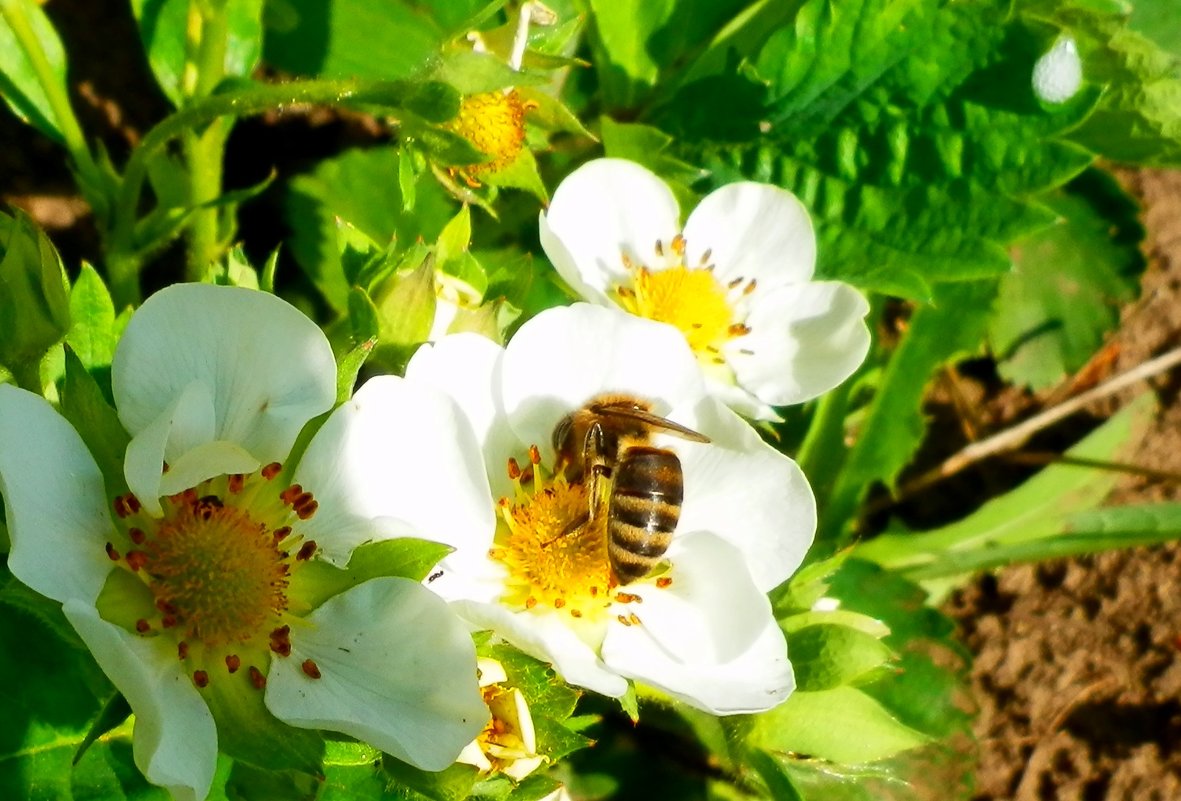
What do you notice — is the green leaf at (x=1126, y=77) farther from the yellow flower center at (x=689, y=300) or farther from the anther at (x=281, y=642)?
the anther at (x=281, y=642)

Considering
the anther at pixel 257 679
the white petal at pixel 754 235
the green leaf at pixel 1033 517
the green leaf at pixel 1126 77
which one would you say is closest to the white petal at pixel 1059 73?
the green leaf at pixel 1126 77

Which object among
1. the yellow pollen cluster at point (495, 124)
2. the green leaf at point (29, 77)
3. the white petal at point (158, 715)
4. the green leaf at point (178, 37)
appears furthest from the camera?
the green leaf at point (178, 37)

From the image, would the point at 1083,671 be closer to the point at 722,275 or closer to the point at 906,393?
the point at 906,393

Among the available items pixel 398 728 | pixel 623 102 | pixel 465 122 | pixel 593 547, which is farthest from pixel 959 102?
pixel 398 728

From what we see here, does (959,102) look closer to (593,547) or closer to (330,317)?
(593,547)

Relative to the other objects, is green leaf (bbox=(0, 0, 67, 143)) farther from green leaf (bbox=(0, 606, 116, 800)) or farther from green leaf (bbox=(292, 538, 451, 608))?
green leaf (bbox=(292, 538, 451, 608))

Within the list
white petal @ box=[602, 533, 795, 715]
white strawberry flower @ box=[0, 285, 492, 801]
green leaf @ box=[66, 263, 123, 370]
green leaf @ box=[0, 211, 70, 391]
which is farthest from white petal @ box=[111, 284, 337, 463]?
white petal @ box=[602, 533, 795, 715]
